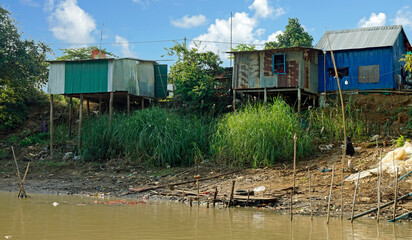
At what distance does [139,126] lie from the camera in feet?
49.1

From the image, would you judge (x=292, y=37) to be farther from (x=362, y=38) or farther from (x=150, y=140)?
(x=150, y=140)

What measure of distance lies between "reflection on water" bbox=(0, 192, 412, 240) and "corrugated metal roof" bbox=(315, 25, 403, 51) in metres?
13.6

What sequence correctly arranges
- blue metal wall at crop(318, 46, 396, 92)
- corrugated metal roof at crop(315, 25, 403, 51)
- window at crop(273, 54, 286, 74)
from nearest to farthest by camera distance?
window at crop(273, 54, 286, 74), blue metal wall at crop(318, 46, 396, 92), corrugated metal roof at crop(315, 25, 403, 51)

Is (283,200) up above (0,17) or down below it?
below

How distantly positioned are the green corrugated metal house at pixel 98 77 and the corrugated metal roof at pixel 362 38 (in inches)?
357

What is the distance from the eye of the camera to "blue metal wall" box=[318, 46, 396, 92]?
18.8m

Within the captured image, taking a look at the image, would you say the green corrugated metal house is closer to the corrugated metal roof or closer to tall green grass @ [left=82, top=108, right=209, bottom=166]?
tall green grass @ [left=82, top=108, right=209, bottom=166]

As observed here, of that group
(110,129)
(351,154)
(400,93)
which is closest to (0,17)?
(110,129)

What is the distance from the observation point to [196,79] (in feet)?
64.1

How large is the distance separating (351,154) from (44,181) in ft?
31.2

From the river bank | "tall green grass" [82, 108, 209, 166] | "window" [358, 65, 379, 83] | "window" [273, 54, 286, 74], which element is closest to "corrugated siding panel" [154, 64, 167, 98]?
"tall green grass" [82, 108, 209, 166]

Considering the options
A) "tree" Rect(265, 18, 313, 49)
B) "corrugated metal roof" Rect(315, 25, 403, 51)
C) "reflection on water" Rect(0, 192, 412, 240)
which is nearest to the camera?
"reflection on water" Rect(0, 192, 412, 240)

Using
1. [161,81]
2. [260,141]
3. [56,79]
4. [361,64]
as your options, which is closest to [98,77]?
[56,79]

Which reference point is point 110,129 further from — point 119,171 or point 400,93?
point 400,93
